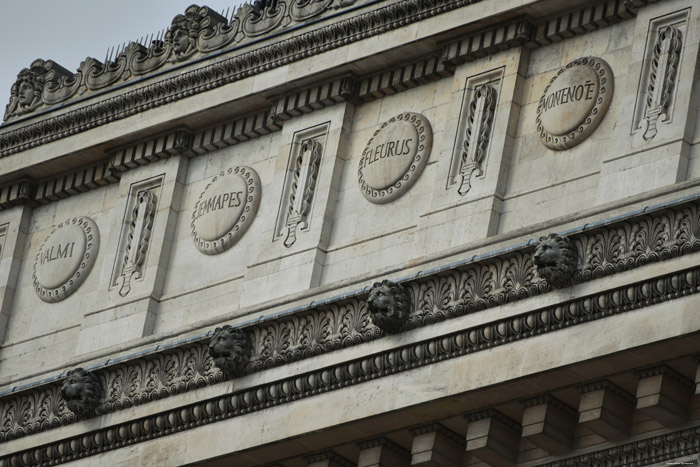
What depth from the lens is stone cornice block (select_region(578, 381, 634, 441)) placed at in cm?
2408

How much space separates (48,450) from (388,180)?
4.89m

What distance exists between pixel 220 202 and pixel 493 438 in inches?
216

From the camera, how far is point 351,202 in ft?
91.0

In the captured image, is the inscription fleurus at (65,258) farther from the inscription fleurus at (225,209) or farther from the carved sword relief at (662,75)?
the carved sword relief at (662,75)

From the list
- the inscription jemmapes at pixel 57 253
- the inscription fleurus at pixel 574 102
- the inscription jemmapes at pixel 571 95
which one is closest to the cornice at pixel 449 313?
the inscription fleurus at pixel 574 102

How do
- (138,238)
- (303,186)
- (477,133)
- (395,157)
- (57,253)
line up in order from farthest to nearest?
(57,253)
(138,238)
(303,186)
(395,157)
(477,133)

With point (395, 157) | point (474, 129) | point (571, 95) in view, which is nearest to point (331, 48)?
point (395, 157)

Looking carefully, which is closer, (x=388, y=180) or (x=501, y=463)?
(x=501, y=463)

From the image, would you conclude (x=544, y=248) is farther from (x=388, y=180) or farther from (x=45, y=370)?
(x=45, y=370)

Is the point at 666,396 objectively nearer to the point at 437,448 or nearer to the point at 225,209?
the point at 437,448

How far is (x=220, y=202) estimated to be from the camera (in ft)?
95.1

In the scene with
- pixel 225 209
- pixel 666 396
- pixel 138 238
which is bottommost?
pixel 666 396

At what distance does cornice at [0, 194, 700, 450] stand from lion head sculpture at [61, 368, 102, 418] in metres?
0.10

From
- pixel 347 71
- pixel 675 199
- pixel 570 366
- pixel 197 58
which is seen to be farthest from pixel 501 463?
pixel 197 58
